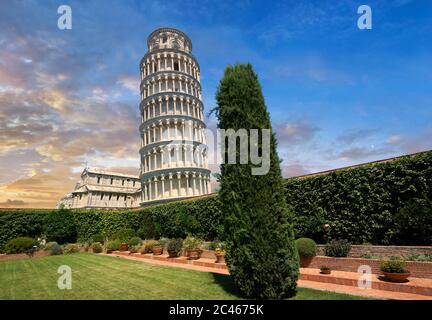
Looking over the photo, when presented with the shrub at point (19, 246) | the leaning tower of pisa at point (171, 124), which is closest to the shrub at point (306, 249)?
the shrub at point (19, 246)

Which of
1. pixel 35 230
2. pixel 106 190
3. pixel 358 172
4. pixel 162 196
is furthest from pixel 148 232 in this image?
pixel 106 190

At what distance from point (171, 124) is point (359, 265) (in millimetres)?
46375

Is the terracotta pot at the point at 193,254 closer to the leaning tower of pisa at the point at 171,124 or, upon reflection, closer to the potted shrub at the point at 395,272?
the potted shrub at the point at 395,272

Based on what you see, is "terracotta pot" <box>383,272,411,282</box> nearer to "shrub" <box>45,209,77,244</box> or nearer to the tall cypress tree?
the tall cypress tree

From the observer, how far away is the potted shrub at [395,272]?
27.6ft

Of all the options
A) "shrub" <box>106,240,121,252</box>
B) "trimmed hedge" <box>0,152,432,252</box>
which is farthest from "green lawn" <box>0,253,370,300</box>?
"shrub" <box>106,240,121,252</box>

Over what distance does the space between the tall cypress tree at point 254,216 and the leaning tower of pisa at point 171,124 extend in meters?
41.0

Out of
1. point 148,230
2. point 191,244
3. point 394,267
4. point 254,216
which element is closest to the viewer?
point 254,216

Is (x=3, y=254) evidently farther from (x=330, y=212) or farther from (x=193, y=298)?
(x=330, y=212)

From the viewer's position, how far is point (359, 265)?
10.7 meters

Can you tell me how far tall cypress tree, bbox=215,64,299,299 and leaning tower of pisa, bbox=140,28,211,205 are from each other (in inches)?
1615

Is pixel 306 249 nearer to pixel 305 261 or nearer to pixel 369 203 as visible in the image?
pixel 305 261

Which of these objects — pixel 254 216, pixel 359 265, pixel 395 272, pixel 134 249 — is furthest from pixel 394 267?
pixel 134 249

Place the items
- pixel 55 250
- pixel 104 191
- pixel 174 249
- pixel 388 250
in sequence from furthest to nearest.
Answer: pixel 104 191 < pixel 55 250 < pixel 174 249 < pixel 388 250
